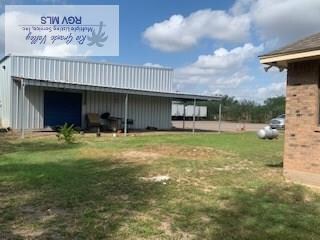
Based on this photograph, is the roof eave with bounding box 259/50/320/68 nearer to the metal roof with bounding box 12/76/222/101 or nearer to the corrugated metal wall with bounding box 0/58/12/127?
the metal roof with bounding box 12/76/222/101

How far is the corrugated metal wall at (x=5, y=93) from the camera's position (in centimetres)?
2409

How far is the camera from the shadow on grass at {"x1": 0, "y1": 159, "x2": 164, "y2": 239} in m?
5.45

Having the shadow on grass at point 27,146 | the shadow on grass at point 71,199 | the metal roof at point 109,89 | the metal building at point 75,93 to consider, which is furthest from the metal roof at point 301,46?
the metal building at point 75,93

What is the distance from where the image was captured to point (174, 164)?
11.1 meters

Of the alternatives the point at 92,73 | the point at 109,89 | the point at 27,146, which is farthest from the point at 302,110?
the point at 92,73

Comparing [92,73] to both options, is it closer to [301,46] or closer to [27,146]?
[27,146]

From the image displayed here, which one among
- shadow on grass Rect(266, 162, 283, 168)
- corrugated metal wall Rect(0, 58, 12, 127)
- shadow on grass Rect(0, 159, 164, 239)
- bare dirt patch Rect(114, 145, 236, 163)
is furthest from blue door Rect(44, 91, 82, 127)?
shadow on grass Rect(266, 162, 283, 168)

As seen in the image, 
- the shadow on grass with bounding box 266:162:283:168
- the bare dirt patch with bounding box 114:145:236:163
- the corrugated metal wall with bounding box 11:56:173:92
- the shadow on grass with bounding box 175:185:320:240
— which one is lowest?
the shadow on grass with bounding box 175:185:320:240

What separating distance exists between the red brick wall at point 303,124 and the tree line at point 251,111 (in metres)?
44.7

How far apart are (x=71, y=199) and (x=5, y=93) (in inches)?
Answer: 768

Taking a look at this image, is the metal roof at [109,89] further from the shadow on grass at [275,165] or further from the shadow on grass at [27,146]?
the shadow on grass at [275,165]

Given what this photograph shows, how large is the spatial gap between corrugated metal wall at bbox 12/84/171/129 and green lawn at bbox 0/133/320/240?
11.8m

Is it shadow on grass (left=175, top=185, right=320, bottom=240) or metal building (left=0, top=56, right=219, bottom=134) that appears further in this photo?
metal building (left=0, top=56, right=219, bottom=134)

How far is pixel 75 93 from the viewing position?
2591 centimetres
